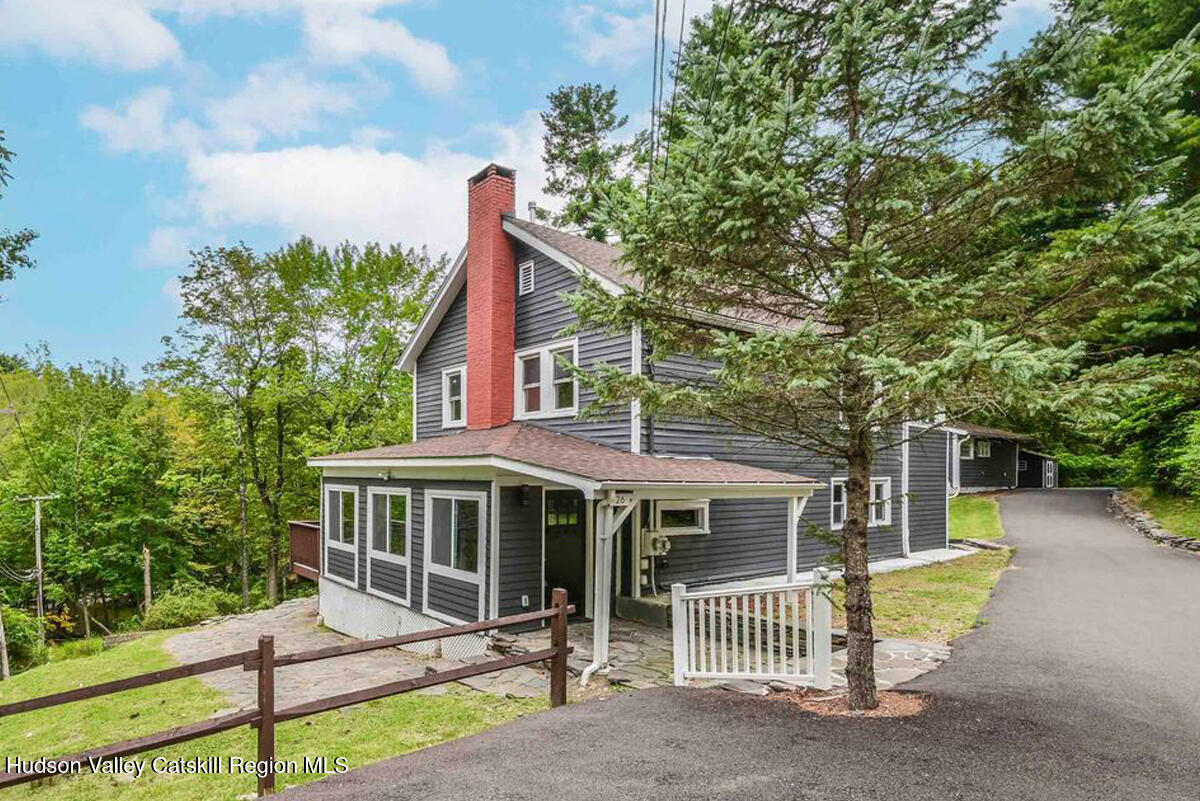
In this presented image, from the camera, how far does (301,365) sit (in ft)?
70.6

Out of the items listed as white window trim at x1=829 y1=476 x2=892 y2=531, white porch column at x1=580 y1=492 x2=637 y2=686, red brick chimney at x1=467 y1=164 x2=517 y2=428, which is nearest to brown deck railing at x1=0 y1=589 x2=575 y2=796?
white porch column at x1=580 y1=492 x2=637 y2=686

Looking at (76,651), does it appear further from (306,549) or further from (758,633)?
(758,633)

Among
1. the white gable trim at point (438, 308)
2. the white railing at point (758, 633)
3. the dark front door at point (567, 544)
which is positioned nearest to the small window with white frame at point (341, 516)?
the white gable trim at point (438, 308)

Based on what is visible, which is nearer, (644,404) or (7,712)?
(7,712)

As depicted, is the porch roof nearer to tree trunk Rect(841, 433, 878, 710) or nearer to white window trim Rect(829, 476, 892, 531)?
tree trunk Rect(841, 433, 878, 710)

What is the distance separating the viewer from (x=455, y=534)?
10539 mm

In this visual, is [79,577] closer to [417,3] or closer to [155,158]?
[155,158]

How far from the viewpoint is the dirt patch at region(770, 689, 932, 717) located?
565 cm

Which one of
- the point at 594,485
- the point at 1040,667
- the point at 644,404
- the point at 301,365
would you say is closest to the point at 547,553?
the point at 594,485

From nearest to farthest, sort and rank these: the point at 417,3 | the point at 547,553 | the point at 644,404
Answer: the point at 644,404 < the point at 547,553 < the point at 417,3

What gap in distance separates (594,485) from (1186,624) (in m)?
8.66

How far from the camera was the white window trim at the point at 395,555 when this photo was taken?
11695 mm

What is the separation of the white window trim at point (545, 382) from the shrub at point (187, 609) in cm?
1103

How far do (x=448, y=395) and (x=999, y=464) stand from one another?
28.5 metres
